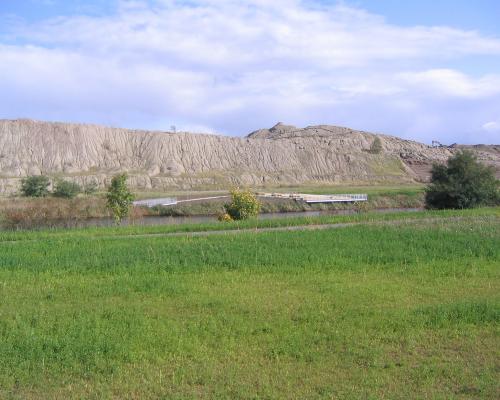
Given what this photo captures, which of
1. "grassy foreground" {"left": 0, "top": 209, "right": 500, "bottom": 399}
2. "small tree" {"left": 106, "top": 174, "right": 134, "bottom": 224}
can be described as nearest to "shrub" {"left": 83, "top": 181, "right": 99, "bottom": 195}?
"small tree" {"left": 106, "top": 174, "right": 134, "bottom": 224}

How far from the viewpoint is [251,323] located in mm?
10102

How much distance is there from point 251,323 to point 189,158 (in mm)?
90376

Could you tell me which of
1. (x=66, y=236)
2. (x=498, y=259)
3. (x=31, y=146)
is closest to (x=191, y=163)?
(x=31, y=146)

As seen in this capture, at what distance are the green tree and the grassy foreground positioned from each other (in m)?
27.5

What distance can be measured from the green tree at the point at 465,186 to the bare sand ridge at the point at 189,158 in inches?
1717

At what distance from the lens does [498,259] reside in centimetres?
1723

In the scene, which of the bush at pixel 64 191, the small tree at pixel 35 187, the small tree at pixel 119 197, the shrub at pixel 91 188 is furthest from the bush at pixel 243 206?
the shrub at pixel 91 188

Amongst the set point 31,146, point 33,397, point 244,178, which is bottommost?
point 33,397

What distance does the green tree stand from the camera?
4438 centimetres

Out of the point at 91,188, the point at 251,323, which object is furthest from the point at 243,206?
the point at 91,188

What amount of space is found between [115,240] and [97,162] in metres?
72.9

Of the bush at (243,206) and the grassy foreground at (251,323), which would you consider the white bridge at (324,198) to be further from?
the grassy foreground at (251,323)

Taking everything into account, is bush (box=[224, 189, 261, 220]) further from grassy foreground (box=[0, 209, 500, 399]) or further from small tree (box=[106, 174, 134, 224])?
grassy foreground (box=[0, 209, 500, 399])

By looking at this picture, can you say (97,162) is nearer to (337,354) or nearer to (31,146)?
(31,146)
